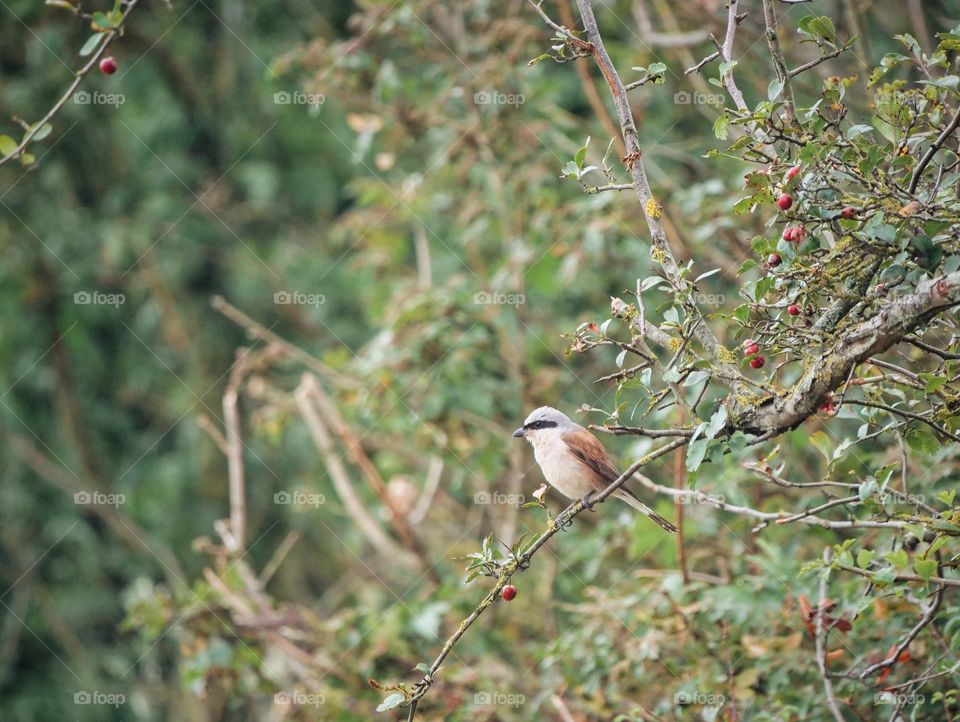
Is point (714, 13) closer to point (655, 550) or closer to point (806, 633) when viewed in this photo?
point (655, 550)

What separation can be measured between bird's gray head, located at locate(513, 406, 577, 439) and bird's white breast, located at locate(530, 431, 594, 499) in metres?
0.11

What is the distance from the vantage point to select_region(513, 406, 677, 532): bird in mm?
3891

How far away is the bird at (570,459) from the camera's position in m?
3.89

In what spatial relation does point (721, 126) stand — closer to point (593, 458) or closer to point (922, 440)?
point (922, 440)

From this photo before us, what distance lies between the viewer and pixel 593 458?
13.1 ft

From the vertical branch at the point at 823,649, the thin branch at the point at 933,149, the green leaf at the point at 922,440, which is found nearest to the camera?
the thin branch at the point at 933,149

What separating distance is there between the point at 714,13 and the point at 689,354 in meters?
3.68

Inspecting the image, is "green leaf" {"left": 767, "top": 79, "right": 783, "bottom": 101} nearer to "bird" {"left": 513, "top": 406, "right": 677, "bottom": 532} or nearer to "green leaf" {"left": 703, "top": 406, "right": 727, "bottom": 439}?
"green leaf" {"left": 703, "top": 406, "right": 727, "bottom": 439}

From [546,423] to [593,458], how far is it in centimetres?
28

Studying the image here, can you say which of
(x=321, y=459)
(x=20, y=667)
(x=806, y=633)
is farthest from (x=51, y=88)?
(x=806, y=633)

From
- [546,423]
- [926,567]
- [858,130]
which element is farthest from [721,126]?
[546,423]

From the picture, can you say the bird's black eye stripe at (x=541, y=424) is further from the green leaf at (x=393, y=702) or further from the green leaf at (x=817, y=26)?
the green leaf at (x=817, y=26)

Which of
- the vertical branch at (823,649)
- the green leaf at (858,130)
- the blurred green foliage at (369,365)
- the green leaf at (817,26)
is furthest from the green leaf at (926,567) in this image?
the green leaf at (817,26)

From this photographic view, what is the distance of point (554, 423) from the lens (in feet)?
13.6
